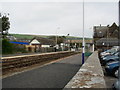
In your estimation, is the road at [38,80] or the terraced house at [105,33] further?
the terraced house at [105,33]

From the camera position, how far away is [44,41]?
257 feet

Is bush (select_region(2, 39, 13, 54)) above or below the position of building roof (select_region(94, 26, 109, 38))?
below

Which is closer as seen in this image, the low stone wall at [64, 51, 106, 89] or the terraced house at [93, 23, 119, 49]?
the low stone wall at [64, 51, 106, 89]

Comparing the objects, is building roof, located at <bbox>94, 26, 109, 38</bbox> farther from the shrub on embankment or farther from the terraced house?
the shrub on embankment

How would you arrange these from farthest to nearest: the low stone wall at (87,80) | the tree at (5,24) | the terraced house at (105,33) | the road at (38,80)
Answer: the terraced house at (105,33), the tree at (5,24), the road at (38,80), the low stone wall at (87,80)

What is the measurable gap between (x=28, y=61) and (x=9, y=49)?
21.2 meters

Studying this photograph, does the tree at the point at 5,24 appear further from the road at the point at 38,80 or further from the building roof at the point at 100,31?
the building roof at the point at 100,31

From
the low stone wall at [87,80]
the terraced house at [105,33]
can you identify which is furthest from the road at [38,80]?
the terraced house at [105,33]

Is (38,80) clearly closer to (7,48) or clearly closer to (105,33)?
(7,48)

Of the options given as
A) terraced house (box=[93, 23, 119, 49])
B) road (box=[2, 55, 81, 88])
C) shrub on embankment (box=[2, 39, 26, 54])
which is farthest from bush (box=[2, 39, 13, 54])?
terraced house (box=[93, 23, 119, 49])

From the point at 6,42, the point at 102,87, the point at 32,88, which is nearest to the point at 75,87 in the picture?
the point at 102,87

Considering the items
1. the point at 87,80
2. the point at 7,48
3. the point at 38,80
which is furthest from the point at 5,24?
the point at 87,80

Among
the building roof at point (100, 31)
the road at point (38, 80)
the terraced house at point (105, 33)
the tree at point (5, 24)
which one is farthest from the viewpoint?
the building roof at point (100, 31)

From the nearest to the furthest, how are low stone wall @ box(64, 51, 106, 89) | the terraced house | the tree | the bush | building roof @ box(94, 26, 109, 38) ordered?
low stone wall @ box(64, 51, 106, 89) → the bush → the tree → the terraced house → building roof @ box(94, 26, 109, 38)
